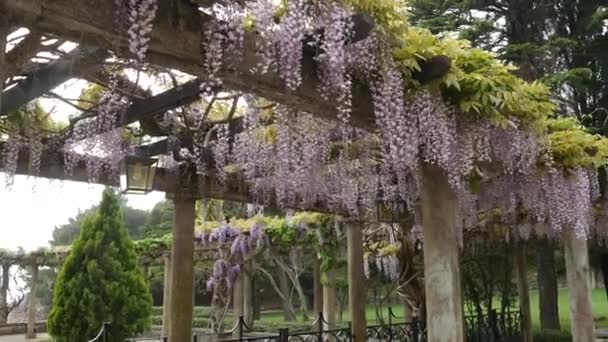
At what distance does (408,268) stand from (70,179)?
3864 millimetres

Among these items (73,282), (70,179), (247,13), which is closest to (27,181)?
(70,179)

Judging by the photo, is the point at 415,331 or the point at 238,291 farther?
the point at 238,291

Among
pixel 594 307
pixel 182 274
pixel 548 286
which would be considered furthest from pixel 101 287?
pixel 594 307

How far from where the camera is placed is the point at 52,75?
105 inches

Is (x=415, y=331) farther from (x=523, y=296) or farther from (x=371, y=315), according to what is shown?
(x=371, y=315)

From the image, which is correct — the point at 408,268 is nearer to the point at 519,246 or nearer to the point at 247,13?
the point at 519,246

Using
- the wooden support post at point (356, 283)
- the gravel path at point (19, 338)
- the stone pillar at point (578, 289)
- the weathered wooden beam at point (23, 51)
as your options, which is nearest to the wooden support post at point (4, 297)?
the gravel path at point (19, 338)

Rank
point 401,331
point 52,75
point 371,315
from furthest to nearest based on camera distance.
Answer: point 371,315
point 401,331
point 52,75

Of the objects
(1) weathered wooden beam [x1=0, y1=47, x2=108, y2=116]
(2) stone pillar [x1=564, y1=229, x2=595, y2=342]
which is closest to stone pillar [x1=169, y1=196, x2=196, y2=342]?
(1) weathered wooden beam [x1=0, y1=47, x2=108, y2=116]

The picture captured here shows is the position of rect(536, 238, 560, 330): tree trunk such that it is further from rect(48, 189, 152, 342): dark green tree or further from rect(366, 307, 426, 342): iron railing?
rect(48, 189, 152, 342): dark green tree

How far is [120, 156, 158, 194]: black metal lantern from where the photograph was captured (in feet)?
13.2

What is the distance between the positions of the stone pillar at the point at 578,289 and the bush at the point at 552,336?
14.8 feet

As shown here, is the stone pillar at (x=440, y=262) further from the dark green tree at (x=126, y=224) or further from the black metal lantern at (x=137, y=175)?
the dark green tree at (x=126, y=224)

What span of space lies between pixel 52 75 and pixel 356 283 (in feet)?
13.7
